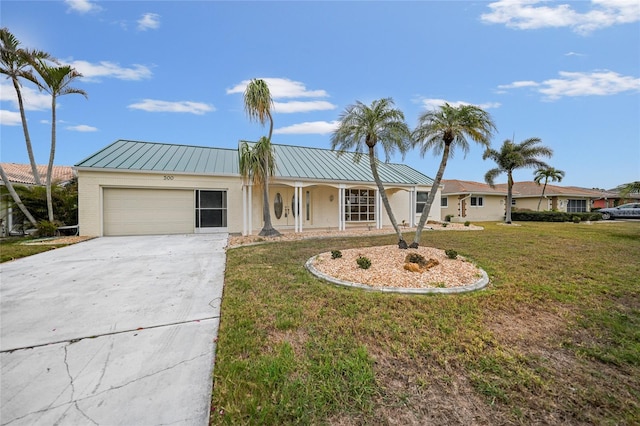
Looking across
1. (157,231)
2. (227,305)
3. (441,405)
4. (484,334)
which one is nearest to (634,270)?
(484,334)

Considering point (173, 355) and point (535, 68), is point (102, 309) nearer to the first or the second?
point (173, 355)

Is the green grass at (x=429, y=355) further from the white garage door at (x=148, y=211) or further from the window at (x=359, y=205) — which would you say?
the window at (x=359, y=205)

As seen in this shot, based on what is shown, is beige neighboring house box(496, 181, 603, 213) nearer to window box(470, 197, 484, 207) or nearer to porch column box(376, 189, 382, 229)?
window box(470, 197, 484, 207)

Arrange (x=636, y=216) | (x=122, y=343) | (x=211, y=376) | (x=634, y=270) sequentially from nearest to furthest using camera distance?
(x=211, y=376)
(x=122, y=343)
(x=634, y=270)
(x=636, y=216)

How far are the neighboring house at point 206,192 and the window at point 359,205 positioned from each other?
0.06 m

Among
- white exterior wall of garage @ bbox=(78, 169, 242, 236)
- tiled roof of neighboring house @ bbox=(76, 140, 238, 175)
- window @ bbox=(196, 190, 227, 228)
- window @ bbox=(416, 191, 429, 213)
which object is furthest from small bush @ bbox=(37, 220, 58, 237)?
window @ bbox=(416, 191, 429, 213)

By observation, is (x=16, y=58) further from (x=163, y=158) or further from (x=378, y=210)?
(x=378, y=210)

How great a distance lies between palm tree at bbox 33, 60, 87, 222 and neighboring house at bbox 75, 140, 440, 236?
62.9 inches

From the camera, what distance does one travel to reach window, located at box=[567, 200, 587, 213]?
28.8 metres

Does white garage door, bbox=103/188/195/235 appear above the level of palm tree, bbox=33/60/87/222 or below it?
below

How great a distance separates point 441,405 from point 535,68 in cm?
1718

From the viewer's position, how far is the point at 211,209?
1332cm

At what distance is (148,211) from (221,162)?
439cm

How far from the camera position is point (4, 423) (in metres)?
1.93
